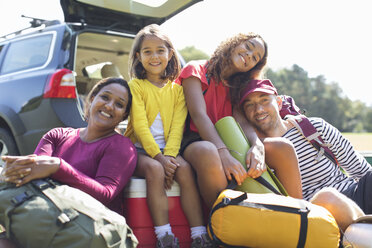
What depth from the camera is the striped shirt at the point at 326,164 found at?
84.4 inches

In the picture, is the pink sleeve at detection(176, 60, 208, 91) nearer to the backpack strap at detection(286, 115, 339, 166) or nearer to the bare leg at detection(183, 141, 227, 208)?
the bare leg at detection(183, 141, 227, 208)

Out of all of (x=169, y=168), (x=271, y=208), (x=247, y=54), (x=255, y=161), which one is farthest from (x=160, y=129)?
(x=271, y=208)

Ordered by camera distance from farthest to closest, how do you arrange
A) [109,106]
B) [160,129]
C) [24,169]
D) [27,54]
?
[27,54] < [160,129] < [109,106] < [24,169]

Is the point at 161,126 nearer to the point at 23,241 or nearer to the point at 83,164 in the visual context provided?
the point at 83,164

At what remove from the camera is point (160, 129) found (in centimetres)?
215

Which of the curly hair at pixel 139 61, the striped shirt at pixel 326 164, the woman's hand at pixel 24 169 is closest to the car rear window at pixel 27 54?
the curly hair at pixel 139 61

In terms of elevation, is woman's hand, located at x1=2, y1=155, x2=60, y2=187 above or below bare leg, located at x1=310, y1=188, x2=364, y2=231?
above

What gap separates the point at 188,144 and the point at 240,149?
13.0 inches

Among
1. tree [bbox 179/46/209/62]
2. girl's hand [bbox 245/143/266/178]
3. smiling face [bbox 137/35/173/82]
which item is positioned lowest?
tree [bbox 179/46/209/62]

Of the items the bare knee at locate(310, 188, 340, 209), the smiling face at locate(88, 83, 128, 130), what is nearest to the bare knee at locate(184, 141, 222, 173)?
the smiling face at locate(88, 83, 128, 130)

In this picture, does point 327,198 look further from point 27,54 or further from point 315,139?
point 27,54

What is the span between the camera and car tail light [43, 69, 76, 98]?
2.97 meters

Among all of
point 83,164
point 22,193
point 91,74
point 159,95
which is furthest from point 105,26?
point 22,193

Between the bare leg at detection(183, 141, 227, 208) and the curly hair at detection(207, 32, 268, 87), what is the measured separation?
2.17ft
